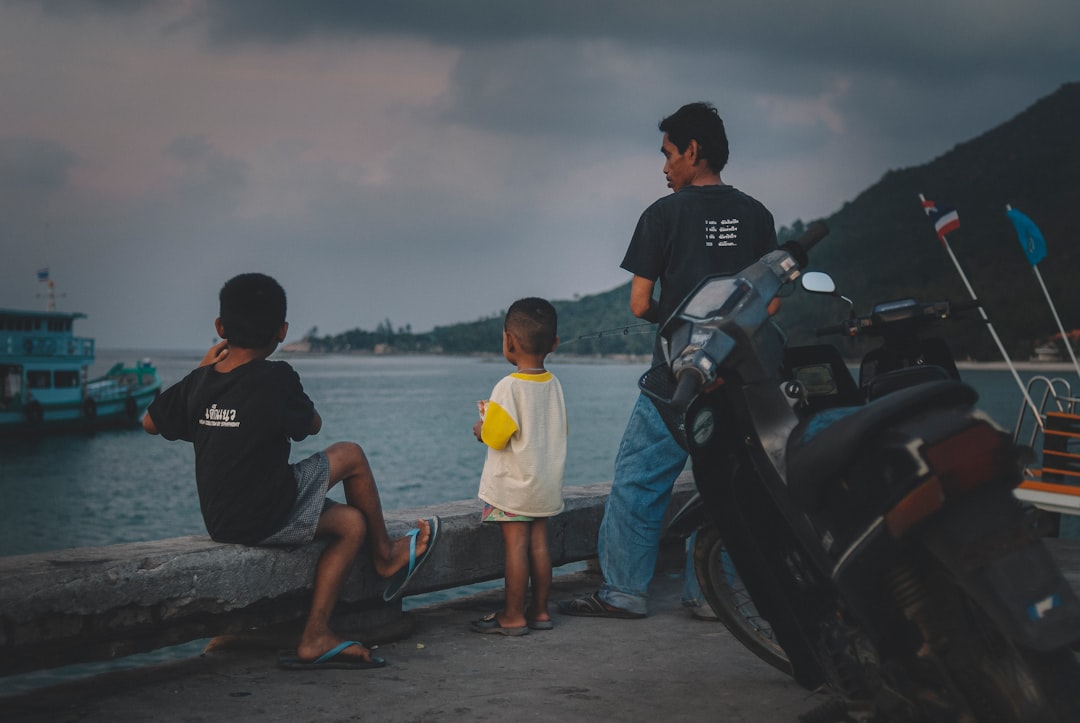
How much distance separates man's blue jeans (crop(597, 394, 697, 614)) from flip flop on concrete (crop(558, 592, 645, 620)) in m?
0.03

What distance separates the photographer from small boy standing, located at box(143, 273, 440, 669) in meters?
3.81

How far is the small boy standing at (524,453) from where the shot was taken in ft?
14.9

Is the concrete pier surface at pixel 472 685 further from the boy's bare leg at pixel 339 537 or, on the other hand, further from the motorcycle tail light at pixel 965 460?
the motorcycle tail light at pixel 965 460

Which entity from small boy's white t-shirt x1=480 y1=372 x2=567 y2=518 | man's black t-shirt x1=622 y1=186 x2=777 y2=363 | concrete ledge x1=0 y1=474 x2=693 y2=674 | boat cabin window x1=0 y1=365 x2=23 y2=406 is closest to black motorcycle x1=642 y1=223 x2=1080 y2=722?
man's black t-shirt x1=622 y1=186 x2=777 y2=363

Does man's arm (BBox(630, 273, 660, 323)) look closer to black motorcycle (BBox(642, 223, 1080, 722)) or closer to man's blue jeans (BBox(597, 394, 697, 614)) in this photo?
man's blue jeans (BBox(597, 394, 697, 614))

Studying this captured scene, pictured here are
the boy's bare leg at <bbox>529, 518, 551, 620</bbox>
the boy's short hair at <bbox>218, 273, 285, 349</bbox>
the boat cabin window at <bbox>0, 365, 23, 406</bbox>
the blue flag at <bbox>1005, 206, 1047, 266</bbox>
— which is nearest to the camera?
the boy's short hair at <bbox>218, 273, 285, 349</bbox>

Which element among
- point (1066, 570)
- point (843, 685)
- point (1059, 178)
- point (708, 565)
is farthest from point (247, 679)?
point (1059, 178)

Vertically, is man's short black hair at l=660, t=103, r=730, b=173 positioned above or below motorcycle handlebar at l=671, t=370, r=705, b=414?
above

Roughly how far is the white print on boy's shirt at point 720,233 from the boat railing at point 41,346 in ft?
190

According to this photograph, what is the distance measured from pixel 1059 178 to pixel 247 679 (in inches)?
4686

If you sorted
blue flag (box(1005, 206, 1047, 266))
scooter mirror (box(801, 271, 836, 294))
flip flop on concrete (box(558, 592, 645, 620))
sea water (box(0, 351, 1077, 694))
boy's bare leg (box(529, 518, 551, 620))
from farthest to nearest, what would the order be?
1. sea water (box(0, 351, 1077, 694))
2. blue flag (box(1005, 206, 1047, 266))
3. flip flop on concrete (box(558, 592, 645, 620))
4. boy's bare leg (box(529, 518, 551, 620))
5. scooter mirror (box(801, 271, 836, 294))

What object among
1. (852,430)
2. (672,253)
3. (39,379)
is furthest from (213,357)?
(39,379)

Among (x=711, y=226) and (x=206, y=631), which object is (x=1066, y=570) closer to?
Answer: (x=711, y=226)

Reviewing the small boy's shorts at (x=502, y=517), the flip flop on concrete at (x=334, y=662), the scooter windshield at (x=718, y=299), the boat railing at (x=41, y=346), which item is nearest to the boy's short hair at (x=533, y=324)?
the small boy's shorts at (x=502, y=517)
